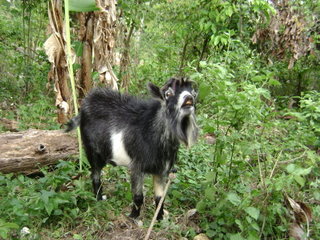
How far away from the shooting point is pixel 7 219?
3.01 metres

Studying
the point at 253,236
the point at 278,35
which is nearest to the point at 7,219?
Result: the point at 253,236

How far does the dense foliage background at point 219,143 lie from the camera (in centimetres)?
287

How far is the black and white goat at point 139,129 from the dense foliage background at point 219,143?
0.30 meters

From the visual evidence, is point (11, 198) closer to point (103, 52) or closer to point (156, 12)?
point (103, 52)

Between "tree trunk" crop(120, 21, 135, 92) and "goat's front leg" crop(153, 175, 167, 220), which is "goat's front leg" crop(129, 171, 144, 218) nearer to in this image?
"goat's front leg" crop(153, 175, 167, 220)

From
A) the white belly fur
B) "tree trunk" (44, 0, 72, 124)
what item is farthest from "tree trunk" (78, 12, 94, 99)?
the white belly fur

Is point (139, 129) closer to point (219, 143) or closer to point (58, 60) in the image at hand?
point (219, 143)

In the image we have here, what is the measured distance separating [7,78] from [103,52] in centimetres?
448

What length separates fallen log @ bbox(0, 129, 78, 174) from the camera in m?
3.85

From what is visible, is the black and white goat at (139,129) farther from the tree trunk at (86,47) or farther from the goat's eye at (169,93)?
the tree trunk at (86,47)

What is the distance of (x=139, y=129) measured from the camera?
317cm

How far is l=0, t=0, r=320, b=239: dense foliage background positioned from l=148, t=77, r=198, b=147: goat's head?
0.25 m

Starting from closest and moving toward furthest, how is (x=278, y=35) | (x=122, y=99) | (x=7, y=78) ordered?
(x=122, y=99), (x=278, y=35), (x=7, y=78)

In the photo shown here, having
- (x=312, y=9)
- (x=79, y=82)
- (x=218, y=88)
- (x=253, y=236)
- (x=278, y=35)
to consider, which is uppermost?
(x=312, y=9)
